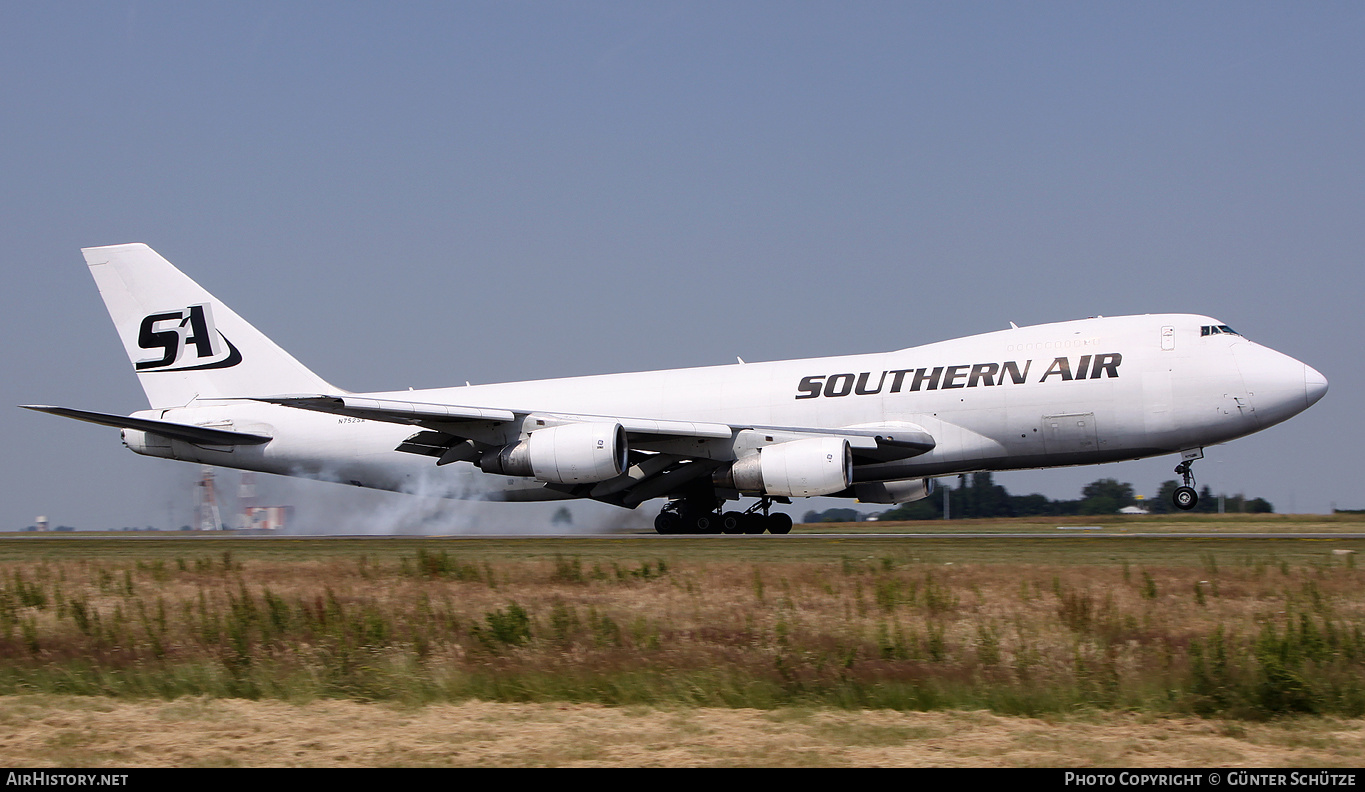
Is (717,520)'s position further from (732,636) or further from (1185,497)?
(732,636)

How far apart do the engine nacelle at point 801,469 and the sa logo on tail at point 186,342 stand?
16.2 metres

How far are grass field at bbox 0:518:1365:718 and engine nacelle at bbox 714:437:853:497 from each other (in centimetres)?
834

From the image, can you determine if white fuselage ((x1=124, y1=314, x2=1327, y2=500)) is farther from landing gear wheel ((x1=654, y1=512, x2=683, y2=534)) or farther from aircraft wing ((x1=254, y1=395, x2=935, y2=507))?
landing gear wheel ((x1=654, y1=512, x2=683, y2=534))

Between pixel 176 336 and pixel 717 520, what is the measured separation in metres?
16.9

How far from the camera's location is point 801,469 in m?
27.4

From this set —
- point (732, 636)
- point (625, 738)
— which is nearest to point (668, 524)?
point (732, 636)

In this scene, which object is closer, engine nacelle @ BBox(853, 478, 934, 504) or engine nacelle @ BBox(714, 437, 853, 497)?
engine nacelle @ BBox(714, 437, 853, 497)

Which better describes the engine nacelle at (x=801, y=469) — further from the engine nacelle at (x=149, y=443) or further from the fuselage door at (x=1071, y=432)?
the engine nacelle at (x=149, y=443)

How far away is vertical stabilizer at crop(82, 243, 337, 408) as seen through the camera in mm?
34094

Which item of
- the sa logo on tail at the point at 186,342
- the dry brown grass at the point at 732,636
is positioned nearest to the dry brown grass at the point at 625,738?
the dry brown grass at the point at 732,636

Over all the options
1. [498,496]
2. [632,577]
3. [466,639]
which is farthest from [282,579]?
[498,496]

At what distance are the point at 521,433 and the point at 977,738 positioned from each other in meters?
23.0

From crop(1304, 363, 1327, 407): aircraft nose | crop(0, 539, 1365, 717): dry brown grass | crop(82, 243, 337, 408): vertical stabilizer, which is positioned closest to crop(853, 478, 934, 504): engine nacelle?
crop(1304, 363, 1327, 407): aircraft nose
